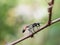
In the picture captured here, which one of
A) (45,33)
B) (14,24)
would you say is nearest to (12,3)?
(14,24)

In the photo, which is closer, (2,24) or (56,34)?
(56,34)

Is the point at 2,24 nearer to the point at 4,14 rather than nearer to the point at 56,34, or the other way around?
the point at 4,14

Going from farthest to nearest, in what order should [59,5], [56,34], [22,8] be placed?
1. [22,8]
2. [59,5]
3. [56,34]

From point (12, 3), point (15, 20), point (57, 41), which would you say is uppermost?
point (12, 3)

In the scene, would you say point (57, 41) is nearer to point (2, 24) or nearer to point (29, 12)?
point (29, 12)

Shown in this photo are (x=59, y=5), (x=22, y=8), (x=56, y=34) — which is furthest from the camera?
(x=22, y=8)

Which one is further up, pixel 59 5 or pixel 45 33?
pixel 59 5
